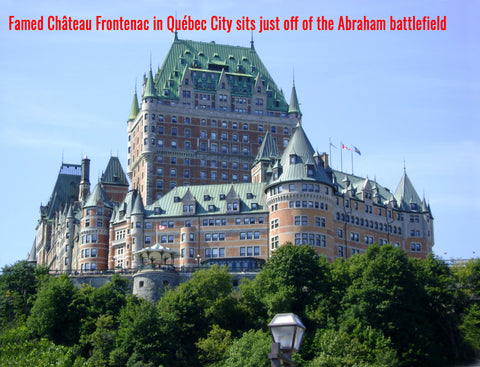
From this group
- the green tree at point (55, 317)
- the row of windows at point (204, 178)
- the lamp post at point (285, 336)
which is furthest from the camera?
the row of windows at point (204, 178)

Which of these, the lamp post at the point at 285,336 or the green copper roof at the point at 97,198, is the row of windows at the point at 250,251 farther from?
the lamp post at the point at 285,336

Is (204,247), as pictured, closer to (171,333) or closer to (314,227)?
(314,227)

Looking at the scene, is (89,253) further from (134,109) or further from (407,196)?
(407,196)

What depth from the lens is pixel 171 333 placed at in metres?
112

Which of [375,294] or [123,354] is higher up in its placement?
[375,294]

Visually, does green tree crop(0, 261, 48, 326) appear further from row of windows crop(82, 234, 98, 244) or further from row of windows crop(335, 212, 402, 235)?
row of windows crop(335, 212, 402, 235)

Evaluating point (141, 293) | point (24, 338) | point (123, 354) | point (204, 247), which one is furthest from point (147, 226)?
point (24, 338)

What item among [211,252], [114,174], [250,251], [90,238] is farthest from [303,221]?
[114,174]

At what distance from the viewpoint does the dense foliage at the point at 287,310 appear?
352ft

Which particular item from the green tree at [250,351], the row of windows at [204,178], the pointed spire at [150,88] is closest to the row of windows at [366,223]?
the row of windows at [204,178]

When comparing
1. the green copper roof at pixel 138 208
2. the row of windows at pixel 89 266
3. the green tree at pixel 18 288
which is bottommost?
the green tree at pixel 18 288

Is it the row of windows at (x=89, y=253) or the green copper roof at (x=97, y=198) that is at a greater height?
the green copper roof at (x=97, y=198)

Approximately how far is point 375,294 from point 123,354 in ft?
107

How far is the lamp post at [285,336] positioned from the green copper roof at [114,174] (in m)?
148
